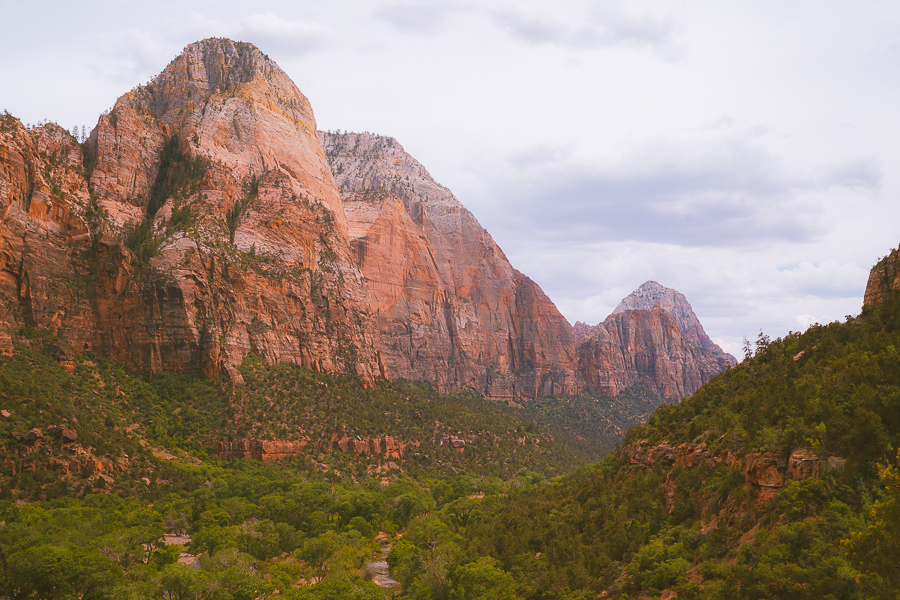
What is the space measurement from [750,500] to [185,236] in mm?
96723

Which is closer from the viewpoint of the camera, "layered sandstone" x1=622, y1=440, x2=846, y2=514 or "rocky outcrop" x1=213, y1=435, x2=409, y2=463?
"layered sandstone" x1=622, y1=440, x2=846, y2=514

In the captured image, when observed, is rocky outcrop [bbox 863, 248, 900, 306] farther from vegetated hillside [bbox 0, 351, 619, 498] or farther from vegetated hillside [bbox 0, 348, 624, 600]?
vegetated hillside [bbox 0, 351, 619, 498]

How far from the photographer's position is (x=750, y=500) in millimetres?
33156

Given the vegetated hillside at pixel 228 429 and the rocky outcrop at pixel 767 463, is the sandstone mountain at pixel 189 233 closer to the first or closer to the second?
the vegetated hillside at pixel 228 429

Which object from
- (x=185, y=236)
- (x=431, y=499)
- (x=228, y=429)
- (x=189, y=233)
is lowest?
(x=431, y=499)

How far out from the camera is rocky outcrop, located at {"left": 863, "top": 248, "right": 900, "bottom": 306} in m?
43.0

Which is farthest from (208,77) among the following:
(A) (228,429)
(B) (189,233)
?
(A) (228,429)

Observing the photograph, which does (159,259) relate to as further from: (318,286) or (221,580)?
(221,580)

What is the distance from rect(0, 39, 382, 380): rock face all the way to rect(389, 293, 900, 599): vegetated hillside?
65.2 meters

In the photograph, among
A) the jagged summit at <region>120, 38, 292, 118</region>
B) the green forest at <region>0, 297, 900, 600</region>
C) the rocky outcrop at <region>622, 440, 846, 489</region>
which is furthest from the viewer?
the jagged summit at <region>120, 38, 292, 118</region>

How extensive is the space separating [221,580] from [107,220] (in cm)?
7668

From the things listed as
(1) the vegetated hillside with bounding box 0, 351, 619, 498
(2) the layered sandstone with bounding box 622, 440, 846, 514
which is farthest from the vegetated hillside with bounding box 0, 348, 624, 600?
(2) the layered sandstone with bounding box 622, 440, 846, 514

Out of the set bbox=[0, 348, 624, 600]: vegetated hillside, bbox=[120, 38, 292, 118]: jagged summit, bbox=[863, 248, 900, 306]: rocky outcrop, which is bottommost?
bbox=[0, 348, 624, 600]: vegetated hillside

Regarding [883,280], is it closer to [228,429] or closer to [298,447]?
[298,447]
